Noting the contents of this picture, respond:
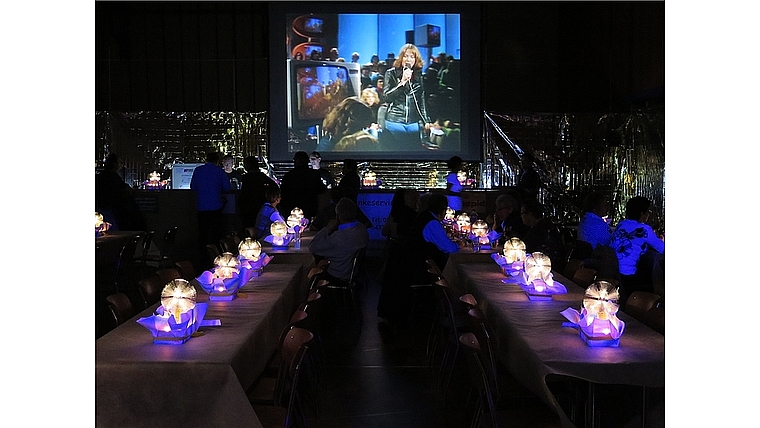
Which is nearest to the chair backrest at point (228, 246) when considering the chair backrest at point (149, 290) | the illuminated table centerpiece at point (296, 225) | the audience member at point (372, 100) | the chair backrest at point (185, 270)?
the illuminated table centerpiece at point (296, 225)

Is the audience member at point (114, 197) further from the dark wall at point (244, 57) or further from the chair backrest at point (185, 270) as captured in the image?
the dark wall at point (244, 57)

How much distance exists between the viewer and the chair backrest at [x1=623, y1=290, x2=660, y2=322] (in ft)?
14.6

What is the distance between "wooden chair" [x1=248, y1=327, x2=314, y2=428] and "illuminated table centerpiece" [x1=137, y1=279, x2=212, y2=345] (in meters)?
0.42

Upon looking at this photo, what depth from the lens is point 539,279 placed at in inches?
195

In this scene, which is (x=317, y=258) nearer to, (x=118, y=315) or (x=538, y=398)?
(x=118, y=315)

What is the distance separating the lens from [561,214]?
49.1 ft

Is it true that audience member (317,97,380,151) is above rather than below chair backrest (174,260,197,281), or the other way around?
above

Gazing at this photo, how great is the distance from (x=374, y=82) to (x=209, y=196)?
5.10 m

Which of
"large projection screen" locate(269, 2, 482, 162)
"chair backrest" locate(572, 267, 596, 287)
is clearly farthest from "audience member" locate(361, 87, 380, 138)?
"chair backrest" locate(572, 267, 596, 287)

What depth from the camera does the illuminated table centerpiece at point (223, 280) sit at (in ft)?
15.4

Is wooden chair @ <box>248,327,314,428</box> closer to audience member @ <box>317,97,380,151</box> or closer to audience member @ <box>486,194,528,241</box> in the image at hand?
audience member @ <box>486,194,528,241</box>

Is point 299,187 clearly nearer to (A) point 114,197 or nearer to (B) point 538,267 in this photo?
(A) point 114,197

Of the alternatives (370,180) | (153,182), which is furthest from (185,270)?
(153,182)

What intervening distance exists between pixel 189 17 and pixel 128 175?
3354 millimetres
